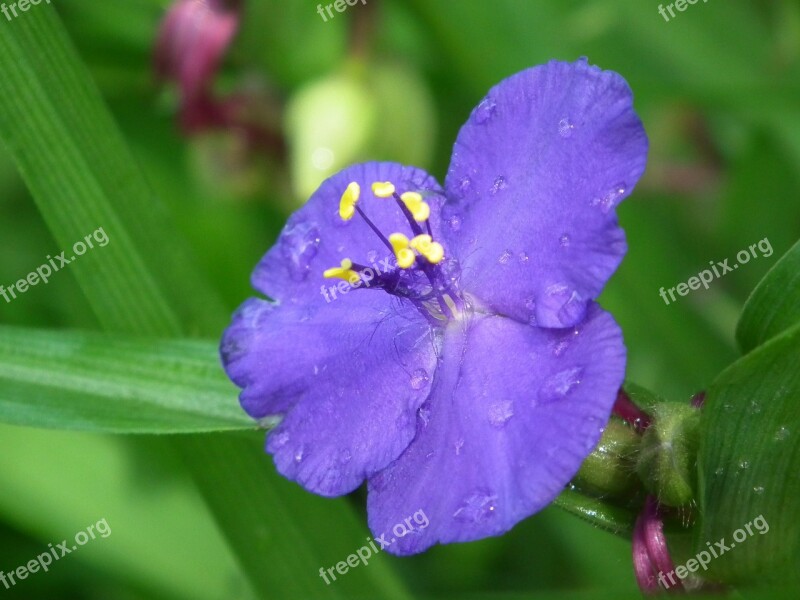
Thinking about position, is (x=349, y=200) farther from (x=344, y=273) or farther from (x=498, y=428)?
(x=498, y=428)

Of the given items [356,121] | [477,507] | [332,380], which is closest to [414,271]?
[332,380]

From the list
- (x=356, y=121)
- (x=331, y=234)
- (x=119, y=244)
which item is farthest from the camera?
(x=356, y=121)

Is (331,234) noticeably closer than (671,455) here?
No

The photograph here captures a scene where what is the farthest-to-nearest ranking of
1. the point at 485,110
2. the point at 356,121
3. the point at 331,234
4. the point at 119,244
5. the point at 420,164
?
the point at 420,164, the point at 356,121, the point at 119,244, the point at 331,234, the point at 485,110

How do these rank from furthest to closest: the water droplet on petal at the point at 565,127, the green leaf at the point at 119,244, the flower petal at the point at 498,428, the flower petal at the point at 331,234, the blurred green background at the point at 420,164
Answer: the blurred green background at the point at 420,164 → the green leaf at the point at 119,244 → the flower petal at the point at 331,234 → the water droplet on petal at the point at 565,127 → the flower petal at the point at 498,428

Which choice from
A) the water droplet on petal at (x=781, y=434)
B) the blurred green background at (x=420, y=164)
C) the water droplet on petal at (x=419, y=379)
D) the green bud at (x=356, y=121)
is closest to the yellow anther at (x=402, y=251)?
the water droplet on petal at (x=419, y=379)

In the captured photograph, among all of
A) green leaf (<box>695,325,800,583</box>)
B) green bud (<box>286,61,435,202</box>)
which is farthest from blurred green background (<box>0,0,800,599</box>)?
green leaf (<box>695,325,800,583</box>)

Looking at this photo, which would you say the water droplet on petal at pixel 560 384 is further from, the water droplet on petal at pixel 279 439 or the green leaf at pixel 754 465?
the water droplet on petal at pixel 279 439

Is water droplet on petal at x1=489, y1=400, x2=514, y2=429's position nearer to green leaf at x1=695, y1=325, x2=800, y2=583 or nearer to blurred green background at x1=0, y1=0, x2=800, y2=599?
green leaf at x1=695, y1=325, x2=800, y2=583
